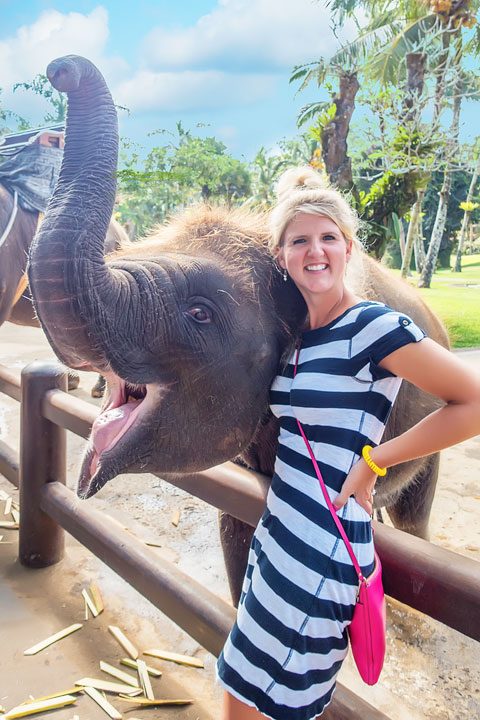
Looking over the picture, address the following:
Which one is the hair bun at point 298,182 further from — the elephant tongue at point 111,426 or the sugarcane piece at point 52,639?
the sugarcane piece at point 52,639

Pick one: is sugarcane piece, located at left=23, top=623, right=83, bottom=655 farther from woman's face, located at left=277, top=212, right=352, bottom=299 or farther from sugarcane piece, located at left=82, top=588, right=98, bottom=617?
woman's face, located at left=277, top=212, right=352, bottom=299

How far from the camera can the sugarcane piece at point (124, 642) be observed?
2.66 metres

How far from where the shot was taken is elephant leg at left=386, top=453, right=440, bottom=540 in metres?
3.04

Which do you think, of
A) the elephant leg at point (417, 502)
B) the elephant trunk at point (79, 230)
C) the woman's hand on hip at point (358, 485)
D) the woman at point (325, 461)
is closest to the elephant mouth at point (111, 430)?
the elephant trunk at point (79, 230)

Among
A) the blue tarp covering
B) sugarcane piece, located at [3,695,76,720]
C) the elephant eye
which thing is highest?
the blue tarp covering

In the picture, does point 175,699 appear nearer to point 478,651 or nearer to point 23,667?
point 23,667

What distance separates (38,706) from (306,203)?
212cm

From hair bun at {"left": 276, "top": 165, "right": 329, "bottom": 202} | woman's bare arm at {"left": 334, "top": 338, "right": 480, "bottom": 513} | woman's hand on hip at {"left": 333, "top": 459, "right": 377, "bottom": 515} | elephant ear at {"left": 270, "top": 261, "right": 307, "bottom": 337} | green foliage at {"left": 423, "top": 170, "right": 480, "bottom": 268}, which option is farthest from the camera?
green foliage at {"left": 423, "top": 170, "right": 480, "bottom": 268}


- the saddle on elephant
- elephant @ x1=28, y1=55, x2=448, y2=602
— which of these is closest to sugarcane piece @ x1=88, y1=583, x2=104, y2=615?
elephant @ x1=28, y1=55, x2=448, y2=602

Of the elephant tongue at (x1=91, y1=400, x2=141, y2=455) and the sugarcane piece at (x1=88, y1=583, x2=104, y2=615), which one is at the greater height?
the elephant tongue at (x1=91, y1=400, x2=141, y2=455)

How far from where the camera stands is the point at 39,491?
337cm

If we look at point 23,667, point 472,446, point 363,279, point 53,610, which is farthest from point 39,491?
point 472,446

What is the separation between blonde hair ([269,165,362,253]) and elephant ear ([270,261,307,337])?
139 mm

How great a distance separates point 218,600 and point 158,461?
0.90 m
